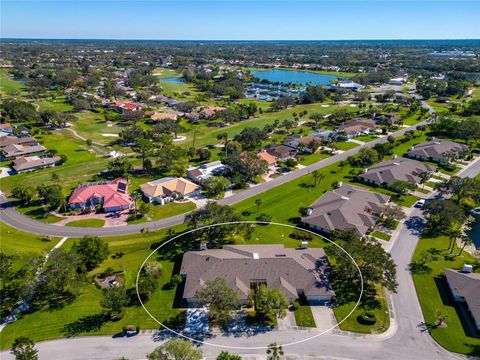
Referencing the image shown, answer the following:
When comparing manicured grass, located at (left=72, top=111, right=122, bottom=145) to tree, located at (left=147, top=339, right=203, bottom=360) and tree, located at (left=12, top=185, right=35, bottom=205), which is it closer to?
tree, located at (left=12, top=185, right=35, bottom=205)

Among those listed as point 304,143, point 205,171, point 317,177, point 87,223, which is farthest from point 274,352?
point 304,143

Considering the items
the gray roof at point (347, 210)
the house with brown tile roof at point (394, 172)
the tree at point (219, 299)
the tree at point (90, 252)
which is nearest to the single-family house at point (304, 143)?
the house with brown tile roof at point (394, 172)

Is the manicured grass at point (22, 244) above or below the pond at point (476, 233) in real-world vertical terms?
below

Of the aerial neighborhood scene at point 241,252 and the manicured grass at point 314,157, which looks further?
the manicured grass at point 314,157

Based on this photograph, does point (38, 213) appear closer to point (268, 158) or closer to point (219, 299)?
point (219, 299)

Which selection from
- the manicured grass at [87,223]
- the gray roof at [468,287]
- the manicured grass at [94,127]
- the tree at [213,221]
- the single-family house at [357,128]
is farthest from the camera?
the single-family house at [357,128]

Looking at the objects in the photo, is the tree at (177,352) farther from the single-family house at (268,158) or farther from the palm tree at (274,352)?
the single-family house at (268,158)

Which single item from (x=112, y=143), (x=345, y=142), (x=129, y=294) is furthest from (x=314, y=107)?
(x=129, y=294)
